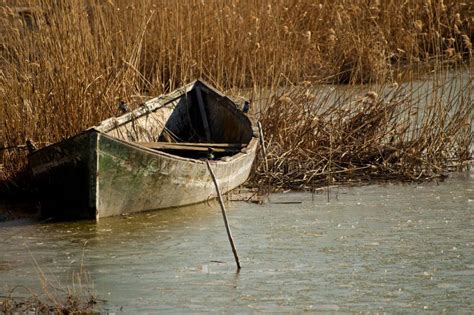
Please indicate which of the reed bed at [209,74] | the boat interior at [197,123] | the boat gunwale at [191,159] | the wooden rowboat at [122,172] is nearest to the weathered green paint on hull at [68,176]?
the wooden rowboat at [122,172]

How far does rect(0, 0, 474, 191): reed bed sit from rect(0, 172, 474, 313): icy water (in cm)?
82

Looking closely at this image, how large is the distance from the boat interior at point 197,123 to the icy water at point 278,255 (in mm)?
1059

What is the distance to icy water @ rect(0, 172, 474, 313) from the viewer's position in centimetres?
591

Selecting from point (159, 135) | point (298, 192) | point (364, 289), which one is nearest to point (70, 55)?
point (159, 135)

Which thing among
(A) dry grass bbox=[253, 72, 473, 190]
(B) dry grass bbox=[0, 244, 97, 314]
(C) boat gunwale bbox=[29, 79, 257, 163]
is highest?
(C) boat gunwale bbox=[29, 79, 257, 163]

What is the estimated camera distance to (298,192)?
8.83 metres

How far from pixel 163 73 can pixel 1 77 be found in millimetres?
2022

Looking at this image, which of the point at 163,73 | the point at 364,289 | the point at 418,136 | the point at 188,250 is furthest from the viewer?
the point at 163,73

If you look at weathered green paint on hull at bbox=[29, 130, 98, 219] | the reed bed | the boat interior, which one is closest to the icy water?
weathered green paint on hull at bbox=[29, 130, 98, 219]

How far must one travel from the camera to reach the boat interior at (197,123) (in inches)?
368

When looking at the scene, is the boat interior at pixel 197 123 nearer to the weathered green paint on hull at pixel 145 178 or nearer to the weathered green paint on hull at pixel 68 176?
the weathered green paint on hull at pixel 145 178

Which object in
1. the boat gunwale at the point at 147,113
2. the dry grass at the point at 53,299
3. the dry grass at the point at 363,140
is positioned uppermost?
the boat gunwale at the point at 147,113

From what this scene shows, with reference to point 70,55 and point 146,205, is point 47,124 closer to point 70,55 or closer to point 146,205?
point 70,55

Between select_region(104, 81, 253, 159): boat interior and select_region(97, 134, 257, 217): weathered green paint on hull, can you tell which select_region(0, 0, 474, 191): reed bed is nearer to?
select_region(104, 81, 253, 159): boat interior
